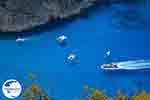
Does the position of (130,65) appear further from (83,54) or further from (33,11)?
(33,11)

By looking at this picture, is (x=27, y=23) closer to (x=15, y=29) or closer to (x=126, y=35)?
(x=15, y=29)

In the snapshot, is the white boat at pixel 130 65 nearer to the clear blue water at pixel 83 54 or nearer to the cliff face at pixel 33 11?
the clear blue water at pixel 83 54

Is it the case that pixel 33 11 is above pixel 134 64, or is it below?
above

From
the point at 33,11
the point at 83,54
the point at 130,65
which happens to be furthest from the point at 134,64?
the point at 33,11

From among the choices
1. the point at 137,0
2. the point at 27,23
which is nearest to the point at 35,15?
the point at 27,23

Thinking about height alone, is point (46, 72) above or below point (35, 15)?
below

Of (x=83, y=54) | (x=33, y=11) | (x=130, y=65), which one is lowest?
(x=130, y=65)
